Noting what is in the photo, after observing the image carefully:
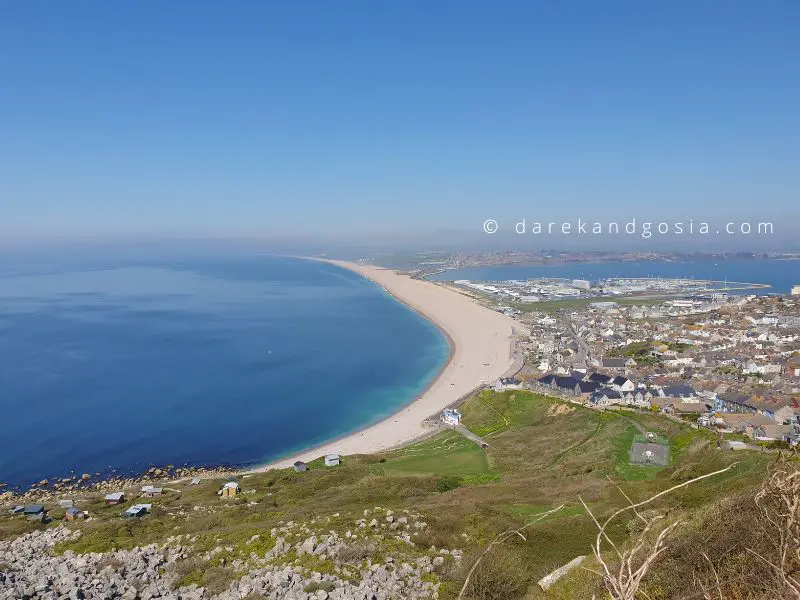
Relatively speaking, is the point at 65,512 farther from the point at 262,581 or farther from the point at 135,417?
the point at 135,417

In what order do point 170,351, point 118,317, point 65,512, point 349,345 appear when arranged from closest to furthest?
point 65,512 → point 170,351 → point 349,345 → point 118,317

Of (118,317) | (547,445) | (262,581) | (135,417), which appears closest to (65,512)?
(262,581)

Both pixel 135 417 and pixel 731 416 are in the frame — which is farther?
pixel 135 417

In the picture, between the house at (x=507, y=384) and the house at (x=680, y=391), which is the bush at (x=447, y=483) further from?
the house at (x=680, y=391)

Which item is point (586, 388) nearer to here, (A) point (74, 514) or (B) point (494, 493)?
(B) point (494, 493)

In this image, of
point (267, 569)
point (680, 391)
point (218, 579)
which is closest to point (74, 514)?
point (218, 579)

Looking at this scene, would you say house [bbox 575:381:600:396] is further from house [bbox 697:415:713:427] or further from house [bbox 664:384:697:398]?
house [bbox 697:415:713:427]

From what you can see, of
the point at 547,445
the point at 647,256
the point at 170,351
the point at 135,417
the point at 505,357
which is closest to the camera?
the point at 547,445

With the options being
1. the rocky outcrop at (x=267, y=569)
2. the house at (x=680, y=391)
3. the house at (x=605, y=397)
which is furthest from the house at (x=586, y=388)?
the rocky outcrop at (x=267, y=569)
